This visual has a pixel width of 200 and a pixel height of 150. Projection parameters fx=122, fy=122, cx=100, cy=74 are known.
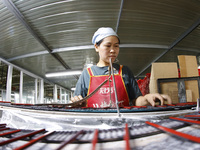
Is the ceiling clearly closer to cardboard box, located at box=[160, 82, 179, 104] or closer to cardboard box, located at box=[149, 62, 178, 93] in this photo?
cardboard box, located at box=[149, 62, 178, 93]

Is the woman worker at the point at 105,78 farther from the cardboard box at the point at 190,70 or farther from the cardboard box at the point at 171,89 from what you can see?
the cardboard box at the point at 190,70

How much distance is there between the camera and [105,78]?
49.7 inches

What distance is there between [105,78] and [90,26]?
2.82m

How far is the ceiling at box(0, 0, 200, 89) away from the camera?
2.98m

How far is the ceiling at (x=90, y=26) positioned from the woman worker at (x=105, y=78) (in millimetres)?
2220

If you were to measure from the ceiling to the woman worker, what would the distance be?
7.28ft

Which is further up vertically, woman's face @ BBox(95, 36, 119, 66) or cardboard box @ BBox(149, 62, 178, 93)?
woman's face @ BBox(95, 36, 119, 66)

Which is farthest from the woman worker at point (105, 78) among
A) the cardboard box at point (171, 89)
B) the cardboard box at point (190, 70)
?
the cardboard box at point (190, 70)

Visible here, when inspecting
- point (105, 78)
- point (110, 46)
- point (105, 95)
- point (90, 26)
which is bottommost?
point (105, 95)

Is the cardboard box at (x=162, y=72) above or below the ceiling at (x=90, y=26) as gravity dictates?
below

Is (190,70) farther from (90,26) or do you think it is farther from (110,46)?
(90,26)

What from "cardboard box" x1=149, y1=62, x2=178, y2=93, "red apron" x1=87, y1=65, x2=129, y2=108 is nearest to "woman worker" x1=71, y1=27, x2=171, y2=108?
"red apron" x1=87, y1=65, x2=129, y2=108

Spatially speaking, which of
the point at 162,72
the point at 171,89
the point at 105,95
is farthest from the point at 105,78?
the point at 171,89

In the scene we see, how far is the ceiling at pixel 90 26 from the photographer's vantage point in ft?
9.79
